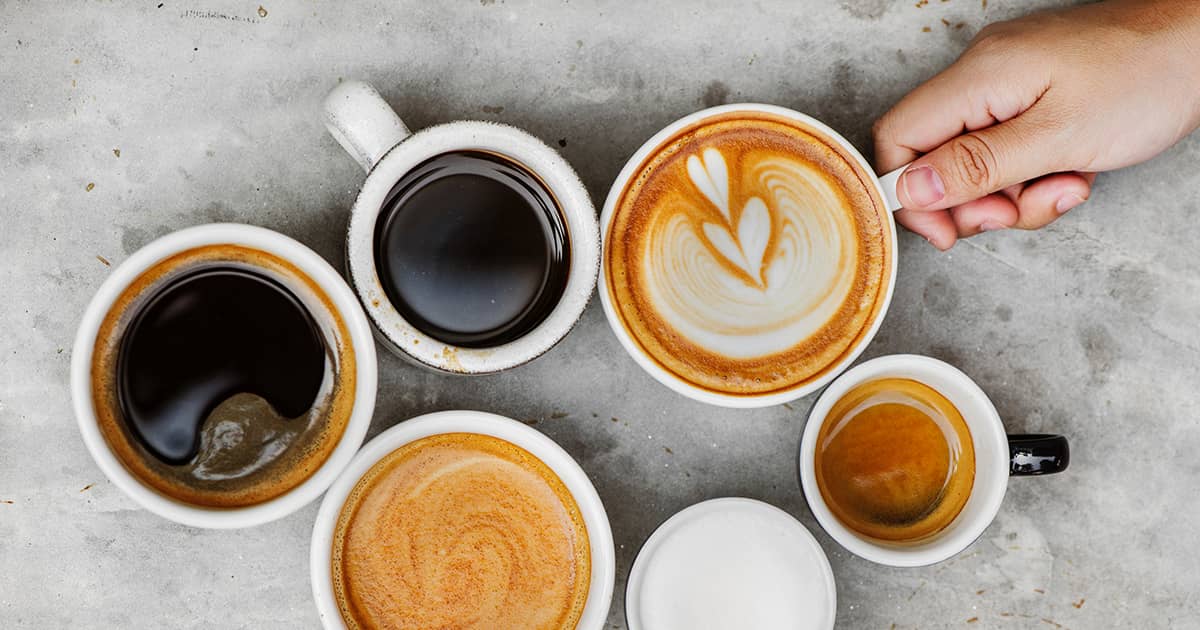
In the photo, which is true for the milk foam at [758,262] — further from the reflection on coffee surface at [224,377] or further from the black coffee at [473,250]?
the reflection on coffee surface at [224,377]

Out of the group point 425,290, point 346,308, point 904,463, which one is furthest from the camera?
point 904,463

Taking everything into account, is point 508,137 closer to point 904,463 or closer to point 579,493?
point 579,493

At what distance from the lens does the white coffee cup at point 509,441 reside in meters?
1.09

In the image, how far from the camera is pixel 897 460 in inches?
49.0

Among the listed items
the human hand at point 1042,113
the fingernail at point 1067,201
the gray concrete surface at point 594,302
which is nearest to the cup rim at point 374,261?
the gray concrete surface at point 594,302

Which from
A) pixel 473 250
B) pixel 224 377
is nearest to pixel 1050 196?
pixel 473 250

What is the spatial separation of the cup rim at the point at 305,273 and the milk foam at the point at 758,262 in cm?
41

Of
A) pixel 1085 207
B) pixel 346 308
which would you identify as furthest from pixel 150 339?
pixel 1085 207

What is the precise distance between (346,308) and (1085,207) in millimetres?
1103

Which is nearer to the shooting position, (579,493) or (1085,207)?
(579,493)

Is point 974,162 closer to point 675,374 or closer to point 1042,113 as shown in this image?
point 1042,113

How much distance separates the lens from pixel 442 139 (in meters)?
1.04

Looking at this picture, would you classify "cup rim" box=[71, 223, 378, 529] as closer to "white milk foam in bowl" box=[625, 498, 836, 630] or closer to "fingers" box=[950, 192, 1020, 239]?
"white milk foam in bowl" box=[625, 498, 836, 630]

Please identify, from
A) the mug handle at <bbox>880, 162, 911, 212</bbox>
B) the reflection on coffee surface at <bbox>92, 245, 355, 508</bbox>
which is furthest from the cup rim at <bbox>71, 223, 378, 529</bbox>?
the mug handle at <bbox>880, 162, 911, 212</bbox>
